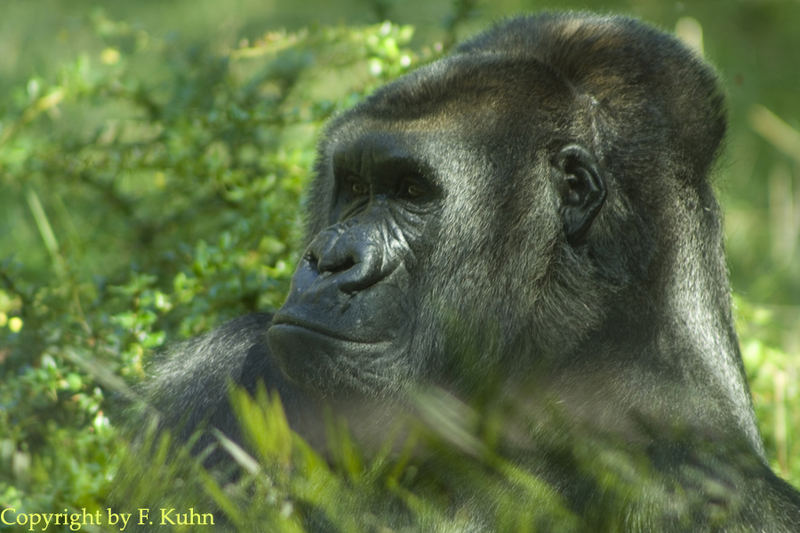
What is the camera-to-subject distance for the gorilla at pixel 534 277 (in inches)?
140

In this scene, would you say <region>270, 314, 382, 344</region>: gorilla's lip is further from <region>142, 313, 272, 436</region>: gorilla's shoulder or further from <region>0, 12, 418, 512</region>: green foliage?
<region>0, 12, 418, 512</region>: green foliage

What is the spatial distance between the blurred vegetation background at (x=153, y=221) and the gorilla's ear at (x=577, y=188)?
2.48 ft

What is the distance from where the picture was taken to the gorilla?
3549mm

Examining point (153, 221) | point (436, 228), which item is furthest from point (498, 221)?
point (153, 221)

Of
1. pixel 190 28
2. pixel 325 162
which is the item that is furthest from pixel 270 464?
pixel 190 28

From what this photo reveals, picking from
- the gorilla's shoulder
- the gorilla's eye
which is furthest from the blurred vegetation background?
the gorilla's eye

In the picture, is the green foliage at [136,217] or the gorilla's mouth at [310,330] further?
the green foliage at [136,217]

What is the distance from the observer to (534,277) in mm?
3754

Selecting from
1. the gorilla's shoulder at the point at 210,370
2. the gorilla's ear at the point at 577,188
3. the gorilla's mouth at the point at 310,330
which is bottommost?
the gorilla's shoulder at the point at 210,370

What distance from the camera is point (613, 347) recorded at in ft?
12.3

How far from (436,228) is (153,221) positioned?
2.60 metres

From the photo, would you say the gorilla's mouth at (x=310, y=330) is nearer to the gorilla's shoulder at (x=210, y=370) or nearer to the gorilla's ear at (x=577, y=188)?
the gorilla's shoulder at (x=210, y=370)

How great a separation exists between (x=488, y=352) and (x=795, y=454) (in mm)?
2316

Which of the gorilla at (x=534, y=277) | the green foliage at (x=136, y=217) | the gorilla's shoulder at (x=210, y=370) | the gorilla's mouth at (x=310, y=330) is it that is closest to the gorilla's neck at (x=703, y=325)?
the gorilla at (x=534, y=277)
